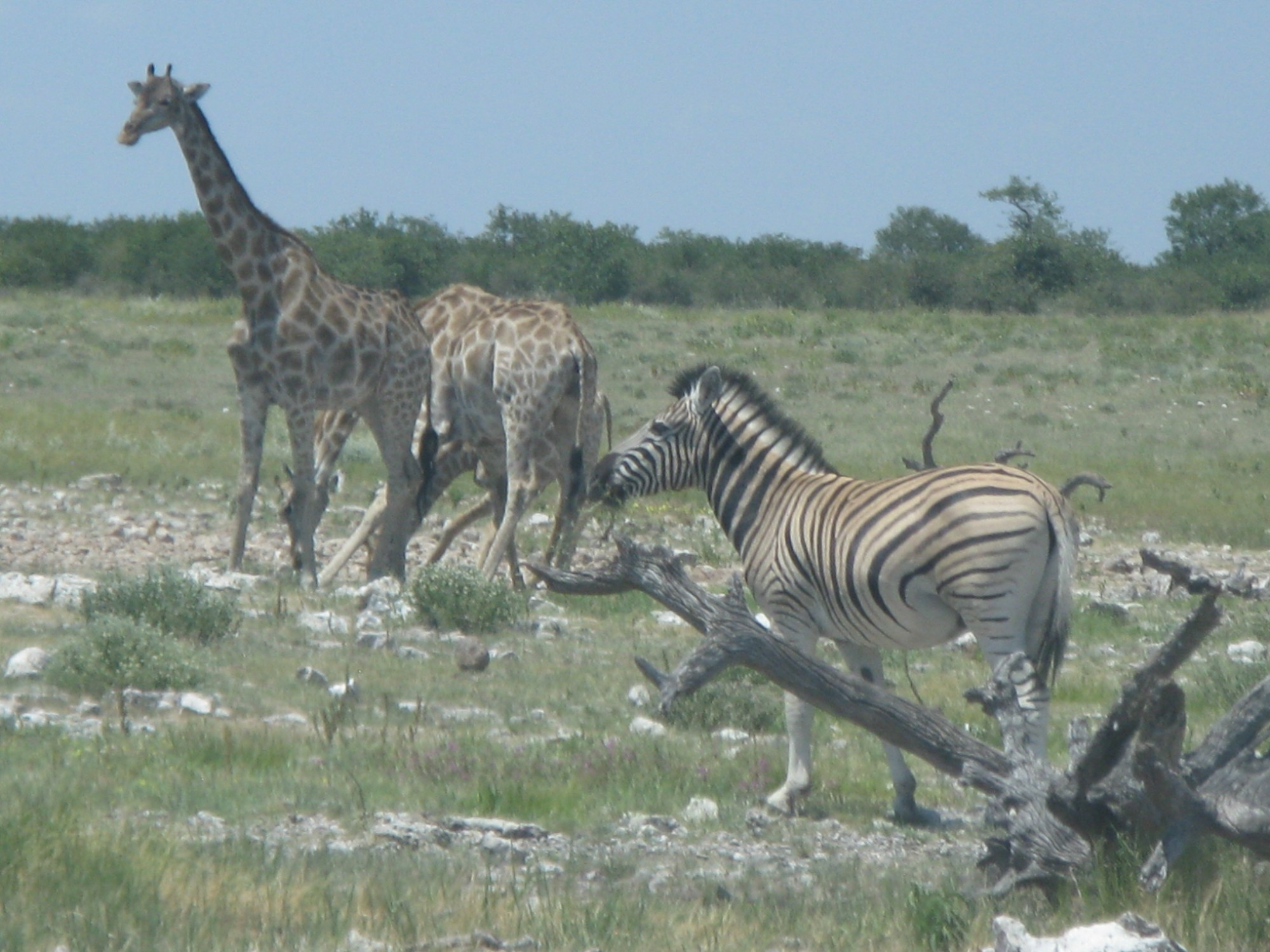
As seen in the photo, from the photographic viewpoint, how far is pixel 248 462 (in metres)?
12.8

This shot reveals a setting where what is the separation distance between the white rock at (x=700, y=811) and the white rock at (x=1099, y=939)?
2.61 meters

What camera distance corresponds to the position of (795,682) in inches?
210

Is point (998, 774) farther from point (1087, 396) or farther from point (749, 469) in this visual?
point (1087, 396)

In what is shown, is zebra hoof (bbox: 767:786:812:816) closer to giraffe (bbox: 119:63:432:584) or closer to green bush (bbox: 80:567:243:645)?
green bush (bbox: 80:567:243:645)

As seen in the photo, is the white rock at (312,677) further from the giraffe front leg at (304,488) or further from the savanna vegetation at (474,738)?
the giraffe front leg at (304,488)

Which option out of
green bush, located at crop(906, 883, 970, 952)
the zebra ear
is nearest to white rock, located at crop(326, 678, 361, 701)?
the zebra ear

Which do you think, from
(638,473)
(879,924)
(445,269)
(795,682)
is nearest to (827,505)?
(638,473)

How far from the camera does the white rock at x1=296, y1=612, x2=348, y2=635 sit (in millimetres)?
10477

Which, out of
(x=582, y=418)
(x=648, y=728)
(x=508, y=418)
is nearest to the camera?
(x=648, y=728)

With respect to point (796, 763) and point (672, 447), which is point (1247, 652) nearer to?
point (672, 447)

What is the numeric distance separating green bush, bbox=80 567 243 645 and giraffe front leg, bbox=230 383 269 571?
8.62 ft

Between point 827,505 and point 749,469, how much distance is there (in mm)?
658

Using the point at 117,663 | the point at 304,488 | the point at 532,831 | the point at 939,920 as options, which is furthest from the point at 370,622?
the point at 939,920

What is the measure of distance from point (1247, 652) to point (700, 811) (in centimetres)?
553
